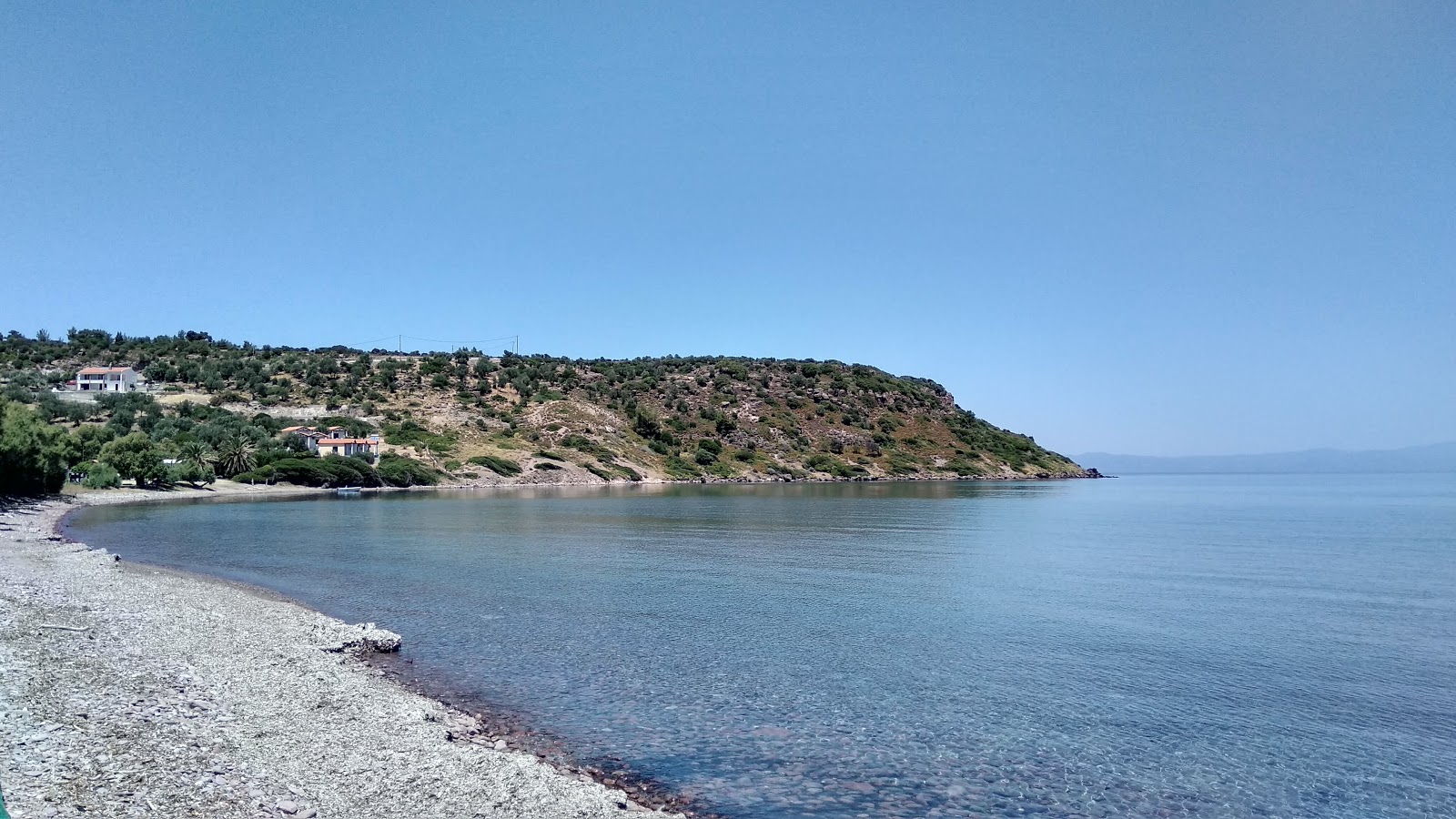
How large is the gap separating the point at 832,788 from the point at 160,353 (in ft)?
522

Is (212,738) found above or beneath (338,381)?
beneath

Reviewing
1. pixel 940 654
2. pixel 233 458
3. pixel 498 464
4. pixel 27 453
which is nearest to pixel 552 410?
pixel 498 464

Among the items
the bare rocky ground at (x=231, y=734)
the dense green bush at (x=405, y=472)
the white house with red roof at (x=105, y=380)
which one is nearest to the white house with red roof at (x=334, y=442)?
the dense green bush at (x=405, y=472)

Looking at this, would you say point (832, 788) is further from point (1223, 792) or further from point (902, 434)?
point (902, 434)

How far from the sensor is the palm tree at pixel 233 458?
88.3 metres

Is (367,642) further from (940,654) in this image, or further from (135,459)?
(135,459)

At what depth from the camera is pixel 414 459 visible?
4114 inches

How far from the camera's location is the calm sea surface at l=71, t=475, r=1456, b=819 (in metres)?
12.3

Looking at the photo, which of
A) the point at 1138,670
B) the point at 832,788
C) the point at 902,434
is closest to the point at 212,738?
the point at 832,788

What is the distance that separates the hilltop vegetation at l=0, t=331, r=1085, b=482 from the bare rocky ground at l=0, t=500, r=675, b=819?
269 ft

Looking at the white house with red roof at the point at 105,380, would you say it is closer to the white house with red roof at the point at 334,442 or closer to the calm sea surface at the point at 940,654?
the white house with red roof at the point at 334,442

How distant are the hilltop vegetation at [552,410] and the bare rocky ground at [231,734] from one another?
82039 millimetres

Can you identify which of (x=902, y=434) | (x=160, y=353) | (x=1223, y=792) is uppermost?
(x=160, y=353)

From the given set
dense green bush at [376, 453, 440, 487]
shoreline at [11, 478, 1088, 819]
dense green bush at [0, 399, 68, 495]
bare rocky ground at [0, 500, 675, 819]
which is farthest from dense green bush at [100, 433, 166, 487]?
bare rocky ground at [0, 500, 675, 819]
